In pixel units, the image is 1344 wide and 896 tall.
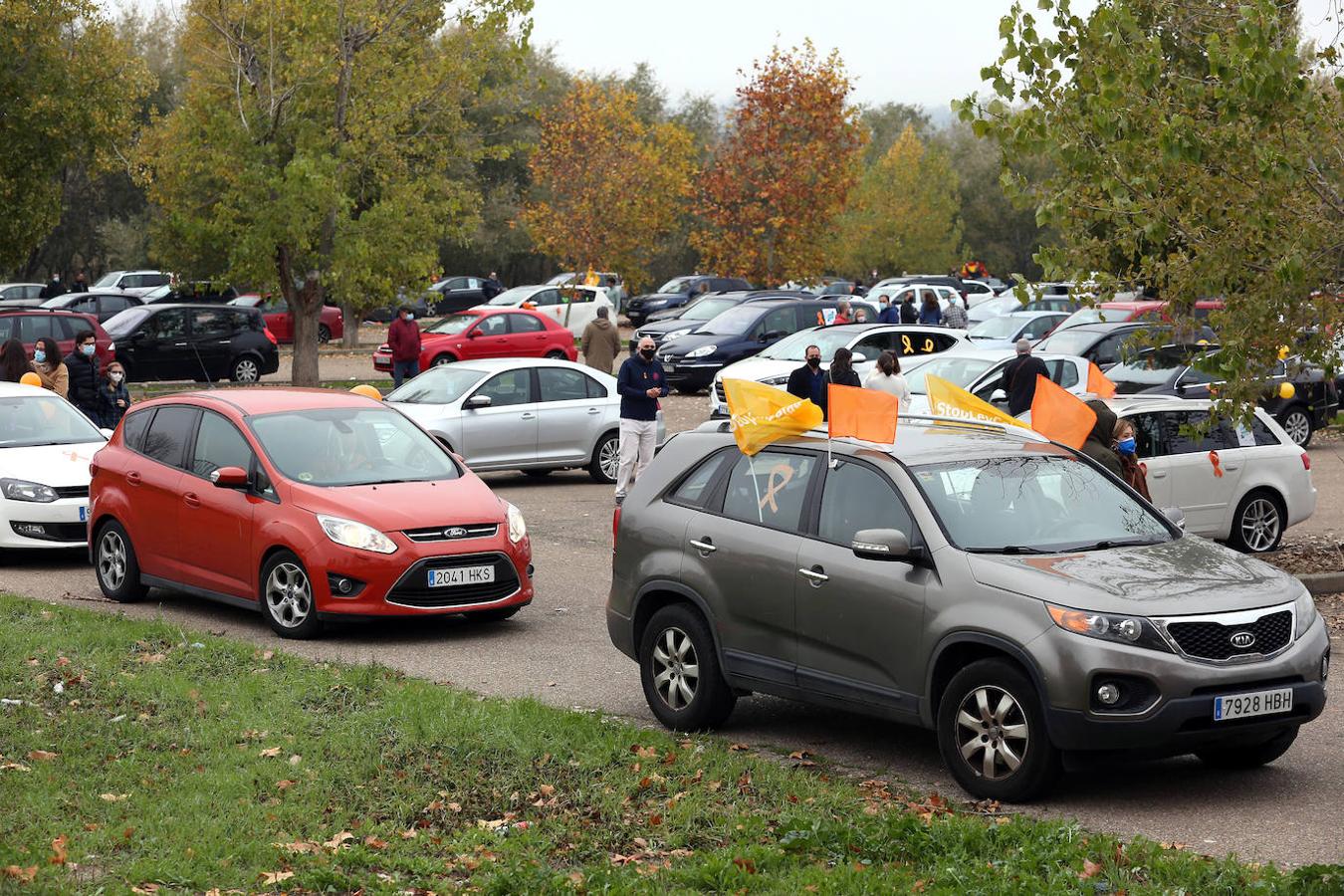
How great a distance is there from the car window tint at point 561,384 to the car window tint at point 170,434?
8.01 m

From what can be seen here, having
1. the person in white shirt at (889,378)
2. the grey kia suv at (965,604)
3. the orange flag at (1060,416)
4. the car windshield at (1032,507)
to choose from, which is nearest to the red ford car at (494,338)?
the person in white shirt at (889,378)

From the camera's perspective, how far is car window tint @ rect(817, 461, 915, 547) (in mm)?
8258

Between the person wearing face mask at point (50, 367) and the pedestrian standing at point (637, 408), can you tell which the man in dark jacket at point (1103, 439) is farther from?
the person wearing face mask at point (50, 367)

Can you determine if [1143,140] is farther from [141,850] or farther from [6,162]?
[6,162]

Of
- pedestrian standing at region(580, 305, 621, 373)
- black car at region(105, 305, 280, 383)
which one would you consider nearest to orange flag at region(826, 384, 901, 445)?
pedestrian standing at region(580, 305, 621, 373)

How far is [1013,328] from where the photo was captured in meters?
32.0

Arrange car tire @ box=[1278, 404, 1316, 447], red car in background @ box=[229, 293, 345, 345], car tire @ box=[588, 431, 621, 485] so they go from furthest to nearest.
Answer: red car in background @ box=[229, 293, 345, 345]
car tire @ box=[1278, 404, 1316, 447]
car tire @ box=[588, 431, 621, 485]

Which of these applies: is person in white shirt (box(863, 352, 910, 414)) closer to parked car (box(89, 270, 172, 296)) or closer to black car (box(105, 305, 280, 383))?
black car (box(105, 305, 280, 383))

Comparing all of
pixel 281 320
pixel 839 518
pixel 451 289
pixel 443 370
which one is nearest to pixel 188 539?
pixel 839 518

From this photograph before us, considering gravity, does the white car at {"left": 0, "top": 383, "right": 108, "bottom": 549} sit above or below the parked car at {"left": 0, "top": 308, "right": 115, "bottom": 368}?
below

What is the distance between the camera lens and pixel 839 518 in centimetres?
848

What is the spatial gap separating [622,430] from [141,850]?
41.2 ft

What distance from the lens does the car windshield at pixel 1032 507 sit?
8.08m

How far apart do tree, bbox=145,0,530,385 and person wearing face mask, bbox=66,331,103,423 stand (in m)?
11.7
